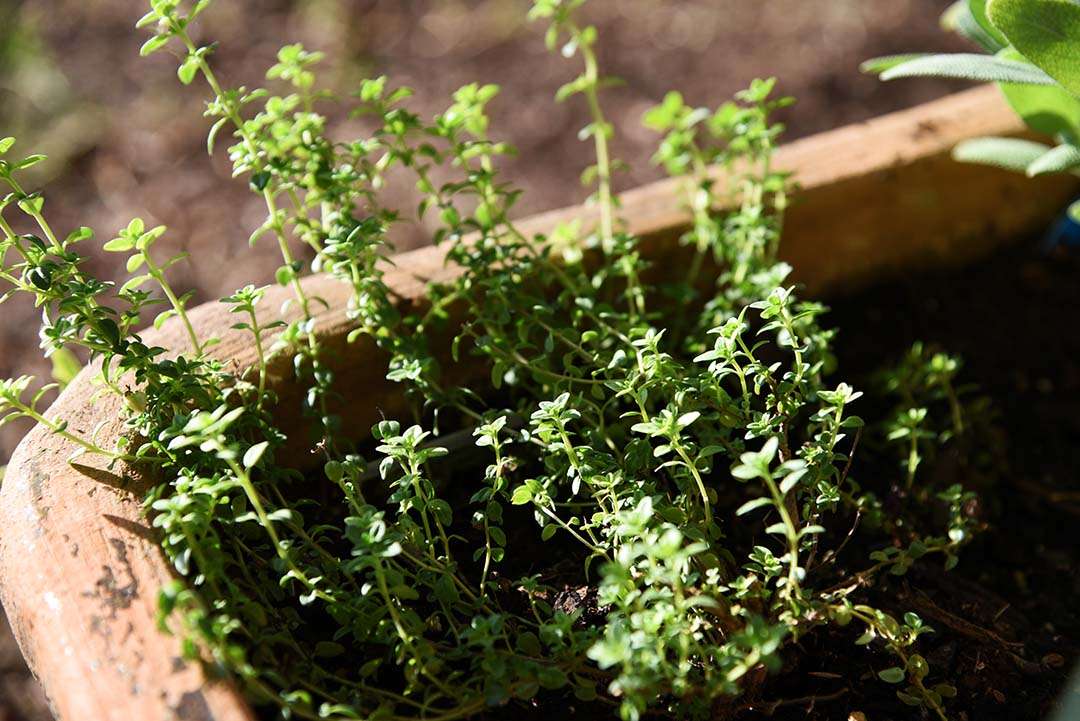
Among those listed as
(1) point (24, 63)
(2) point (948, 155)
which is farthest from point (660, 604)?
(1) point (24, 63)

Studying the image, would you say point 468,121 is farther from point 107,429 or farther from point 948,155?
point 948,155

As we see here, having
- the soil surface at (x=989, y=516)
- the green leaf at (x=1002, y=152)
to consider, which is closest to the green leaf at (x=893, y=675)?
the soil surface at (x=989, y=516)

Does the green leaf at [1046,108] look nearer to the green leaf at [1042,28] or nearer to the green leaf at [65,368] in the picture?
the green leaf at [1042,28]

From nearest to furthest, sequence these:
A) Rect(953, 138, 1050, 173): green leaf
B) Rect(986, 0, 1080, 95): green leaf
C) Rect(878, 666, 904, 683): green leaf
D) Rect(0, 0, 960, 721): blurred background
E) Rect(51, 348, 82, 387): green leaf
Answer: Rect(878, 666, 904, 683): green leaf, Rect(986, 0, 1080, 95): green leaf, Rect(51, 348, 82, 387): green leaf, Rect(953, 138, 1050, 173): green leaf, Rect(0, 0, 960, 721): blurred background

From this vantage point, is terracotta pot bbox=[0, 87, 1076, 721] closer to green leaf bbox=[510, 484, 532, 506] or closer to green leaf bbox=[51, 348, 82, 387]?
green leaf bbox=[51, 348, 82, 387]

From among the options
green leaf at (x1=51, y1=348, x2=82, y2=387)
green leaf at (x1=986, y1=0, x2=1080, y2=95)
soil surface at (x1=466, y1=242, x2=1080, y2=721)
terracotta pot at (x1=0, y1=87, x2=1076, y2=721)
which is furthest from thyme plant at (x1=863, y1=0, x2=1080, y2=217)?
green leaf at (x1=51, y1=348, x2=82, y2=387)

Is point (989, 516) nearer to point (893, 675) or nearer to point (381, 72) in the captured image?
point (893, 675)

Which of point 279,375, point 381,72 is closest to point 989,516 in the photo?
point 279,375
